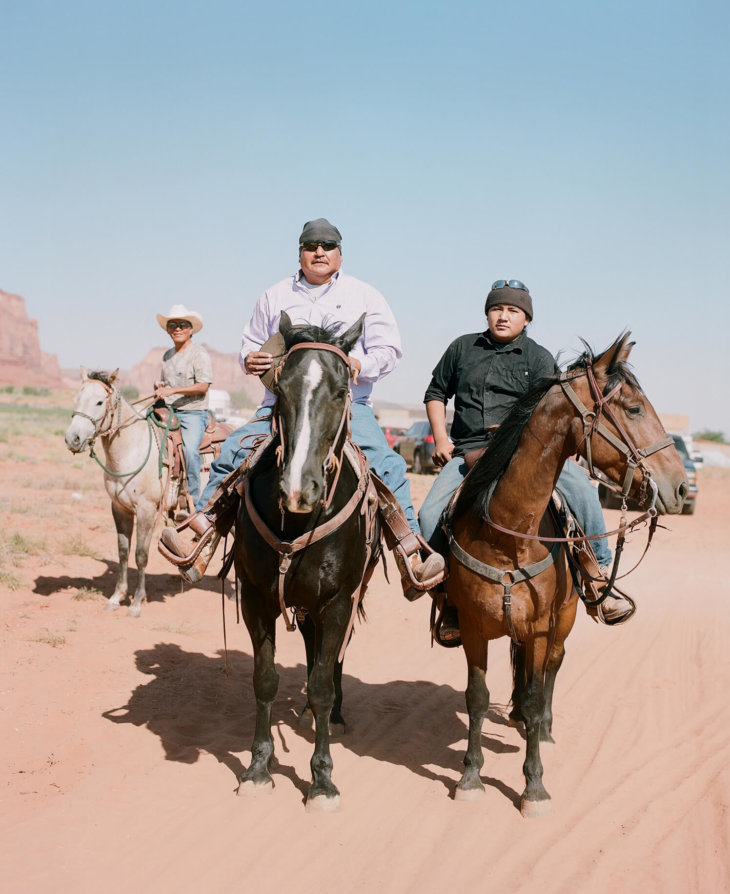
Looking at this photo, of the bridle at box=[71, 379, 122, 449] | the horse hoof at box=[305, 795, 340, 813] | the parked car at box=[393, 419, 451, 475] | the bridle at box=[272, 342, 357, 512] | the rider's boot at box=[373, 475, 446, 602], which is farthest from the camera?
the parked car at box=[393, 419, 451, 475]

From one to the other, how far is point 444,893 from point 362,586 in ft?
6.59

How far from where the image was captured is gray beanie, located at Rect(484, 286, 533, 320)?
235 inches

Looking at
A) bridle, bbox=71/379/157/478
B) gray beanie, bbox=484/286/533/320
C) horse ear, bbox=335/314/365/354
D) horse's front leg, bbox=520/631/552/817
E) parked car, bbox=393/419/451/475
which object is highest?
gray beanie, bbox=484/286/533/320

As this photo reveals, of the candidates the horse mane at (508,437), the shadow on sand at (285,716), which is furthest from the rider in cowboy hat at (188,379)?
the horse mane at (508,437)

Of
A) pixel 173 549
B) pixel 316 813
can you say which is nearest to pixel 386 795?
pixel 316 813

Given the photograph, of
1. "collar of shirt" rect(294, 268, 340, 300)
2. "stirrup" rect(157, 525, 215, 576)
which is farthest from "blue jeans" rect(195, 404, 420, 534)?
"collar of shirt" rect(294, 268, 340, 300)

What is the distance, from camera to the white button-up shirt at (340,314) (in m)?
5.72

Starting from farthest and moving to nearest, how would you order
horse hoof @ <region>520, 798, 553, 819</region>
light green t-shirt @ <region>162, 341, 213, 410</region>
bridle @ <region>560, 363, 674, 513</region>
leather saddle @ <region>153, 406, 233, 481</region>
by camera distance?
light green t-shirt @ <region>162, 341, 213, 410</region> < leather saddle @ <region>153, 406, 233, 481</region> < horse hoof @ <region>520, 798, 553, 819</region> < bridle @ <region>560, 363, 674, 513</region>

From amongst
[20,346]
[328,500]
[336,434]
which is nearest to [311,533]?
[328,500]

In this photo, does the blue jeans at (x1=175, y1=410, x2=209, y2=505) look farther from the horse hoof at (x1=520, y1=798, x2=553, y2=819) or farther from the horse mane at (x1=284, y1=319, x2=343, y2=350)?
the horse hoof at (x1=520, y1=798, x2=553, y2=819)

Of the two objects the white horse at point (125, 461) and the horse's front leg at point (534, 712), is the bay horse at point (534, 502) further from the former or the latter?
the white horse at point (125, 461)

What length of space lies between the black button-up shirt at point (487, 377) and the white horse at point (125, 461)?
5172mm

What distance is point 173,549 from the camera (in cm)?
536

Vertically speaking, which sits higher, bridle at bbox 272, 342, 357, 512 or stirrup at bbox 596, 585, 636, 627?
bridle at bbox 272, 342, 357, 512
